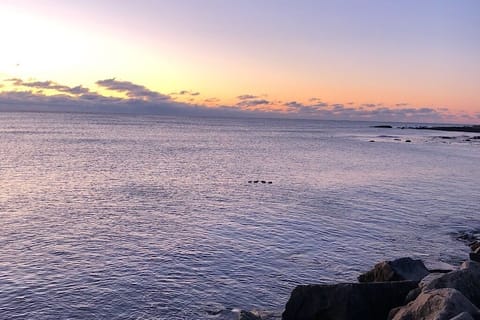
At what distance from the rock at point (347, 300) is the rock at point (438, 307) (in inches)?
71.6

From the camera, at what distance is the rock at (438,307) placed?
1067cm

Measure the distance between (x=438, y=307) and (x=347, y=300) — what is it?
10.6 feet

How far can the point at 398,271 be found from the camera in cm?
1659

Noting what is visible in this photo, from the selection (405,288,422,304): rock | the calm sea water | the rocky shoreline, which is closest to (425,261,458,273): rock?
the calm sea water

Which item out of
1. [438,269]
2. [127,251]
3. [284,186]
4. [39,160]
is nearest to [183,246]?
[127,251]

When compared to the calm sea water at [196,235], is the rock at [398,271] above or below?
above

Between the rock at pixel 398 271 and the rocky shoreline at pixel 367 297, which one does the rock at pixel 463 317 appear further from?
the rock at pixel 398 271

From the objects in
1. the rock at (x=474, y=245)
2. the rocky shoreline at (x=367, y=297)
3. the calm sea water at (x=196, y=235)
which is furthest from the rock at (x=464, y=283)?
the rock at (x=474, y=245)

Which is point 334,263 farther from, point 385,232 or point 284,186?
point 284,186

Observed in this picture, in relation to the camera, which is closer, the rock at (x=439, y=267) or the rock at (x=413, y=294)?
the rock at (x=413, y=294)

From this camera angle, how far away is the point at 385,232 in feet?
91.2

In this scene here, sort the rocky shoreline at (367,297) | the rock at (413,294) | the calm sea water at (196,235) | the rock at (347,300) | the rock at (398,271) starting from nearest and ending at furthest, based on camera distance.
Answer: the rocky shoreline at (367,297), the rock at (413,294), the rock at (347,300), the rock at (398,271), the calm sea water at (196,235)

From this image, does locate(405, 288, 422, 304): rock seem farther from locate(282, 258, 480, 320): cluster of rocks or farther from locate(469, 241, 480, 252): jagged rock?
locate(469, 241, 480, 252): jagged rock

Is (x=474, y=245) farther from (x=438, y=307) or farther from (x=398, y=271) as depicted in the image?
(x=438, y=307)
